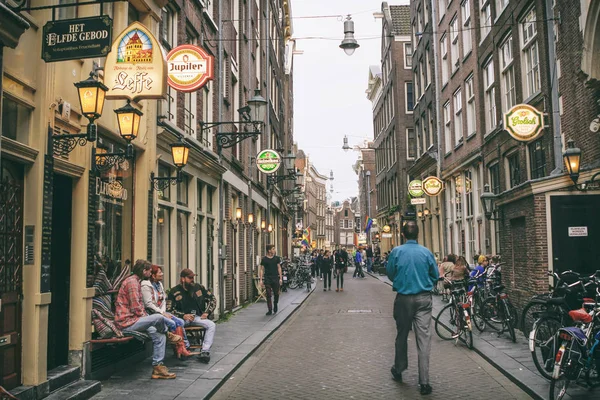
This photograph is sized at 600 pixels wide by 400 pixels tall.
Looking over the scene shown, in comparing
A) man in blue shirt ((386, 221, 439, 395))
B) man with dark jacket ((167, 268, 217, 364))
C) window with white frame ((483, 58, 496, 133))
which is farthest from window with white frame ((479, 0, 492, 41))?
man in blue shirt ((386, 221, 439, 395))

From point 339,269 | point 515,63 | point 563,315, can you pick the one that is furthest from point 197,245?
point 339,269

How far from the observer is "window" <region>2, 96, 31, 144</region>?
A: 6254 millimetres

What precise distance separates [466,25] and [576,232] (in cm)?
1490

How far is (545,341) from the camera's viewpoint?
7.63 m

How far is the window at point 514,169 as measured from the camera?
17.8 m

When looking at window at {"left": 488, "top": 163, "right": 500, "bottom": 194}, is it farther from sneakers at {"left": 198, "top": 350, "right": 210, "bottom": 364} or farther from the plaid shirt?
the plaid shirt

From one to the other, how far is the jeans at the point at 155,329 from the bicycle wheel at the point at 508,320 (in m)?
5.96

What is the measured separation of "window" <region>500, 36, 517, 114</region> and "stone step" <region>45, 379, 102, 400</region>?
1485 centimetres

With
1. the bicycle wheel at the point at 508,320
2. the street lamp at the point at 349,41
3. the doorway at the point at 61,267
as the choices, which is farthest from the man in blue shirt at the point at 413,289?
the street lamp at the point at 349,41

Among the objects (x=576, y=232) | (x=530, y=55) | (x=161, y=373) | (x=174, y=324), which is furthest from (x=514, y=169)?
(x=161, y=373)

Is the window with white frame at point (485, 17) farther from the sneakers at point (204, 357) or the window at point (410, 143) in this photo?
the window at point (410, 143)

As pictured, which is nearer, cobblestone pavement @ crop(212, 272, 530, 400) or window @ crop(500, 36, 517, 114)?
cobblestone pavement @ crop(212, 272, 530, 400)

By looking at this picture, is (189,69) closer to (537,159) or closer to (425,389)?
(425,389)

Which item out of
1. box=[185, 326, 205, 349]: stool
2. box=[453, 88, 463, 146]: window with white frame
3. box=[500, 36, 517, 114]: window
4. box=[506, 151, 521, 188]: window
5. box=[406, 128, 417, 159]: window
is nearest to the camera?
box=[185, 326, 205, 349]: stool
